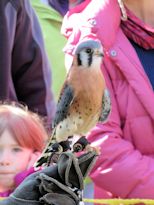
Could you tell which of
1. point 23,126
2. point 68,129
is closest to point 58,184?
point 68,129

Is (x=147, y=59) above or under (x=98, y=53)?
under

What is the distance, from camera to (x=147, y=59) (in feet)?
8.43

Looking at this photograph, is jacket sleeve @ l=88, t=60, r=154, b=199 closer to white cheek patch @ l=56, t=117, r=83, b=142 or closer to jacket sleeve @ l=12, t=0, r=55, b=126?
jacket sleeve @ l=12, t=0, r=55, b=126

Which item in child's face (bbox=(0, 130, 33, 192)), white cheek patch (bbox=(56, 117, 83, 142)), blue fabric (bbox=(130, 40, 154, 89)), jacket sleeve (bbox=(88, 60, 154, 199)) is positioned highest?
white cheek patch (bbox=(56, 117, 83, 142))

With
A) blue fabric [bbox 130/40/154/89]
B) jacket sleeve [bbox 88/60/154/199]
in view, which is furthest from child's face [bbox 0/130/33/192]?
blue fabric [bbox 130/40/154/89]

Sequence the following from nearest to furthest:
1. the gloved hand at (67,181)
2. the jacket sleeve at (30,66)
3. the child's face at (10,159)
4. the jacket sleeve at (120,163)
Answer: the gloved hand at (67,181) → the child's face at (10,159) → the jacket sleeve at (120,163) → the jacket sleeve at (30,66)

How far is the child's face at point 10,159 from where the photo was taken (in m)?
2.29

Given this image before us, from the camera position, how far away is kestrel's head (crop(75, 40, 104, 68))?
154cm

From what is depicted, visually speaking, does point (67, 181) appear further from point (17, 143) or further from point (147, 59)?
point (147, 59)

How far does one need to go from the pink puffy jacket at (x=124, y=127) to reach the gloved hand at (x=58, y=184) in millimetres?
980

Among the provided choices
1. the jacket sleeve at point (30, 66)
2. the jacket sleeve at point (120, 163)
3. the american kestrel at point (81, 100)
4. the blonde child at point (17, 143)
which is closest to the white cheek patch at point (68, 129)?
the american kestrel at point (81, 100)

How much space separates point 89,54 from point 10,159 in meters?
0.82

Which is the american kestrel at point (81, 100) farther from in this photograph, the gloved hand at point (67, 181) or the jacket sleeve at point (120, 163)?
the jacket sleeve at point (120, 163)

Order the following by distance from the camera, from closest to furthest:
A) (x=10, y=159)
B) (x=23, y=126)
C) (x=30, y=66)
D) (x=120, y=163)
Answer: (x=10, y=159) → (x=23, y=126) → (x=120, y=163) → (x=30, y=66)
